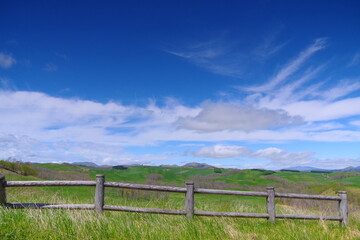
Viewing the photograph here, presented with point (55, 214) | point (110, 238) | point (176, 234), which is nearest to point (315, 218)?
point (176, 234)

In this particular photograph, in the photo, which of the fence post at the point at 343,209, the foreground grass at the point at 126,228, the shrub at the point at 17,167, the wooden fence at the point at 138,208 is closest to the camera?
the foreground grass at the point at 126,228

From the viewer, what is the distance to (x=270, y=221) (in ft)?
32.1

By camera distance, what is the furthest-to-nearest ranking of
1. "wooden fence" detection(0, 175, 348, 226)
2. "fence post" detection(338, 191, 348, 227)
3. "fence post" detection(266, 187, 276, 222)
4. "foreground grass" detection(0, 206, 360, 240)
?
1. "fence post" detection(338, 191, 348, 227)
2. "fence post" detection(266, 187, 276, 222)
3. "wooden fence" detection(0, 175, 348, 226)
4. "foreground grass" detection(0, 206, 360, 240)

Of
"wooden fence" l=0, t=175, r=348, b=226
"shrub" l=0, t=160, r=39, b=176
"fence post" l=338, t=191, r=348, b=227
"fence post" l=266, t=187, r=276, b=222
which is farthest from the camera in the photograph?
"shrub" l=0, t=160, r=39, b=176

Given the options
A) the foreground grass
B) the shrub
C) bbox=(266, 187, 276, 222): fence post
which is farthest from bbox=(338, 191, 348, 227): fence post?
the shrub

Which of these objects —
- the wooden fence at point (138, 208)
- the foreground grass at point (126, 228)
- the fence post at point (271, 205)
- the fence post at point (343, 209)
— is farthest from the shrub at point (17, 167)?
the fence post at point (343, 209)

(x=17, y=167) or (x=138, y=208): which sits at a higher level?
(x=17, y=167)

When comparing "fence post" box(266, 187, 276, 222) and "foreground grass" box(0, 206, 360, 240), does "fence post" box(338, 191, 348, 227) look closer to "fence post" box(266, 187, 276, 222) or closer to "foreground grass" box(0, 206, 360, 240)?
"foreground grass" box(0, 206, 360, 240)

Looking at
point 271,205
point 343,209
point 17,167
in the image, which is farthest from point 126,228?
point 17,167

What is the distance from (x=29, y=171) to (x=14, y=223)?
35.0 meters

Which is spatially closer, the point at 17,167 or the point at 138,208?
the point at 138,208

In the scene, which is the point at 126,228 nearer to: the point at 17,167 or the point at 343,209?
the point at 343,209

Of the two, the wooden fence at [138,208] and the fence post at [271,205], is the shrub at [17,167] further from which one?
the fence post at [271,205]

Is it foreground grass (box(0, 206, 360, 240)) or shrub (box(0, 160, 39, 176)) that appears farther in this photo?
shrub (box(0, 160, 39, 176))
